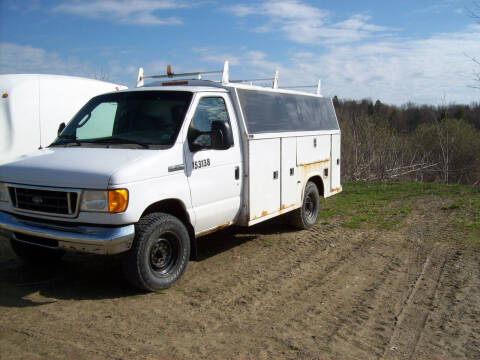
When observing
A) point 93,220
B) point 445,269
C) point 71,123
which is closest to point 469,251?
point 445,269

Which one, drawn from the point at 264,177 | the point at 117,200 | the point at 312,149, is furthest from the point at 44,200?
the point at 312,149

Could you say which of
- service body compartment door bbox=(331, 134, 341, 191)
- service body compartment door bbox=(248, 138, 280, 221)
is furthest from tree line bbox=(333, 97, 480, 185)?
service body compartment door bbox=(248, 138, 280, 221)

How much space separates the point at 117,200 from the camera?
429 cm

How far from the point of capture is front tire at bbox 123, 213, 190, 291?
457 centimetres

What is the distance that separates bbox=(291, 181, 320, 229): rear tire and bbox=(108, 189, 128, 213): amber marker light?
4035 millimetres

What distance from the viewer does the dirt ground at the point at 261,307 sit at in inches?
147

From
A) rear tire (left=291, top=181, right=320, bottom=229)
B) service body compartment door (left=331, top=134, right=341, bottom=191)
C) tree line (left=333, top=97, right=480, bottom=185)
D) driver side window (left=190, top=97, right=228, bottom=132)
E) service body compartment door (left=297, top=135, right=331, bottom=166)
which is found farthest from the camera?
tree line (left=333, top=97, right=480, bottom=185)

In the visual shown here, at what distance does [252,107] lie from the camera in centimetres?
636

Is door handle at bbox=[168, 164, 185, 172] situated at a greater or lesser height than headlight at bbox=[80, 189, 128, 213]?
greater

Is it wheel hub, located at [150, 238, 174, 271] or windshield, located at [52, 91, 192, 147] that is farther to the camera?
windshield, located at [52, 91, 192, 147]

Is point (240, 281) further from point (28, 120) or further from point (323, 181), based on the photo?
point (28, 120)

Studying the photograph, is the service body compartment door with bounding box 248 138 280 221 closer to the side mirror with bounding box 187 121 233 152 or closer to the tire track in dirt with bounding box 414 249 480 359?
the side mirror with bounding box 187 121 233 152

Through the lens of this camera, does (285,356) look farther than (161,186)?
No

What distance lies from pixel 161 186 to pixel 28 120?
524cm
